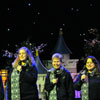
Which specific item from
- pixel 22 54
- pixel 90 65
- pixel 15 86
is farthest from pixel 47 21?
pixel 15 86

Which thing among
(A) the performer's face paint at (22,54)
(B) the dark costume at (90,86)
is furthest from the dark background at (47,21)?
(A) the performer's face paint at (22,54)

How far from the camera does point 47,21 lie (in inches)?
588

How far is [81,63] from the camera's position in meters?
14.6

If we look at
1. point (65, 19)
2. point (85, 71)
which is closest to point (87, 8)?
point (65, 19)

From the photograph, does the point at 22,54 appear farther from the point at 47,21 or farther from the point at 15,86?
the point at 47,21

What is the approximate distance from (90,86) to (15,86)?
4.17ft

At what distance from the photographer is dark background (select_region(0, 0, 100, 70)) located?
47.8 feet

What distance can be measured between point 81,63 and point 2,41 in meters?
3.40

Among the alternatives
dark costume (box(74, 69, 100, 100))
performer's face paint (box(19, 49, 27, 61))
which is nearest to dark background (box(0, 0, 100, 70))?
dark costume (box(74, 69, 100, 100))

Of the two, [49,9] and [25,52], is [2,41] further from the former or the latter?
[25,52]

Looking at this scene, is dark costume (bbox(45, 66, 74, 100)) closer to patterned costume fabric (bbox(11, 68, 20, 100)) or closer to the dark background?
patterned costume fabric (bbox(11, 68, 20, 100))

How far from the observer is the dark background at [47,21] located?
47.8 feet

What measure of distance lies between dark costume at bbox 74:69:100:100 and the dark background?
8557 millimetres

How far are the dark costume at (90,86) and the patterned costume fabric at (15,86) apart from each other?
1029 millimetres
